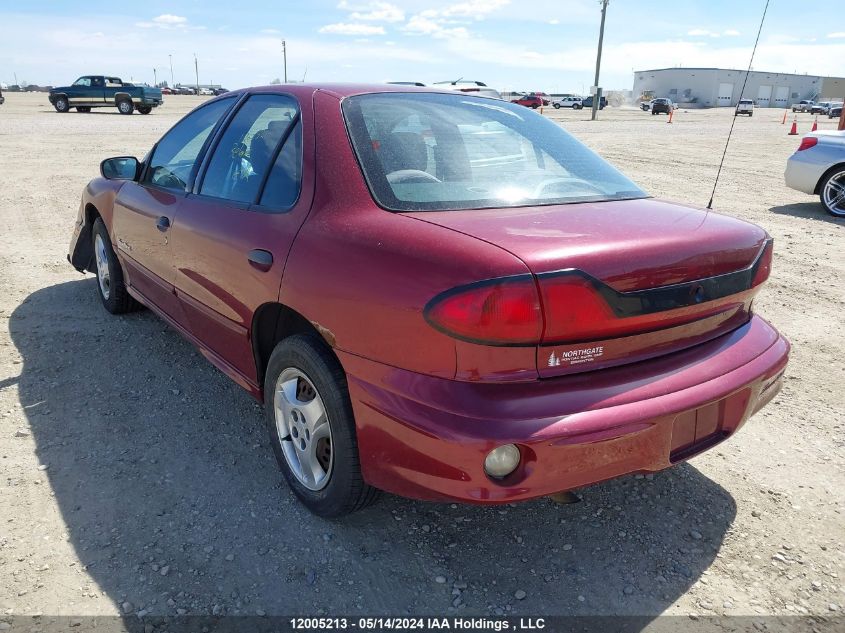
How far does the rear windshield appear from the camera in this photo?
2406 mm

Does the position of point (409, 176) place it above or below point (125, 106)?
below

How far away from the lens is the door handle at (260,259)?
2.54 meters

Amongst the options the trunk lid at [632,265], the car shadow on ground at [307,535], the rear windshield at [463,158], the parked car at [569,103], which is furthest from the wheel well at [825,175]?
the parked car at [569,103]

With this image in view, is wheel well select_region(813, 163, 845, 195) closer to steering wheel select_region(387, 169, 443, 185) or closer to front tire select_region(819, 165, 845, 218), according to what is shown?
front tire select_region(819, 165, 845, 218)

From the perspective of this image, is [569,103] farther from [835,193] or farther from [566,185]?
[566,185]

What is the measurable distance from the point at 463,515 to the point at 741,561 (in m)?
1.07

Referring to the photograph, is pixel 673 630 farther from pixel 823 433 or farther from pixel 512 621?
pixel 823 433

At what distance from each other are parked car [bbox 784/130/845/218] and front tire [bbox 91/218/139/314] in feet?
30.0

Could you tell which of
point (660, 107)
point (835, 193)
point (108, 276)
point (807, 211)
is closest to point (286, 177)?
point (108, 276)

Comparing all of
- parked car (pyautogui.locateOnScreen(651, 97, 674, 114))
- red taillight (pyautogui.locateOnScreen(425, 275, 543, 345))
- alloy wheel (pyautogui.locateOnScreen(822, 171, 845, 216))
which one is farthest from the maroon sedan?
parked car (pyautogui.locateOnScreen(651, 97, 674, 114))

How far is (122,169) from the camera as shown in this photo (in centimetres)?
409

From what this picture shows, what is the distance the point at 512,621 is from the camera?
2.12 metres

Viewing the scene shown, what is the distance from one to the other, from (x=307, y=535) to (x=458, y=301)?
49.4 inches

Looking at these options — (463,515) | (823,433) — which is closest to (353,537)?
(463,515)
